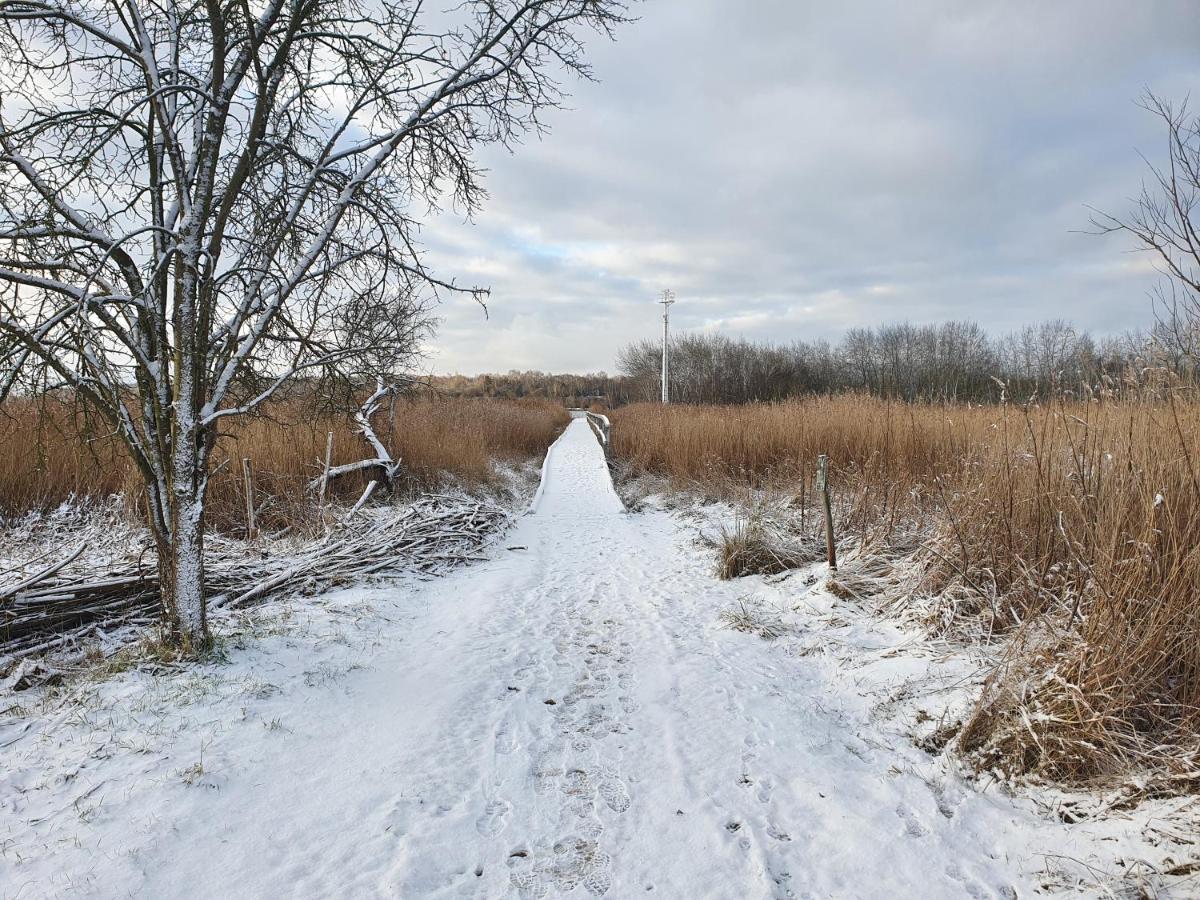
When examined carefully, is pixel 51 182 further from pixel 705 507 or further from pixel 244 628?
pixel 705 507

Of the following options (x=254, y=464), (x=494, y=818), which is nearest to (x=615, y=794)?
(x=494, y=818)

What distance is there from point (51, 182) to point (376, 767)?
375cm

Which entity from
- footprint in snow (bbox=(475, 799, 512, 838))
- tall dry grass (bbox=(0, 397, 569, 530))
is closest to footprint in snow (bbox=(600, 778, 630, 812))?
footprint in snow (bbox=(475, 799, 512, 838))

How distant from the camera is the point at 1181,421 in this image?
121 inches

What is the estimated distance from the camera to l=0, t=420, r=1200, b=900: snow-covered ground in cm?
201

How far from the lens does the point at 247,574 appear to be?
5.22 metres

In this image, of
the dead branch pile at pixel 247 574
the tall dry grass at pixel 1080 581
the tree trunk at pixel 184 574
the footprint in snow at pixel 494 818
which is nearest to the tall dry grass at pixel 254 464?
the dead branch pile at pixel 247 574

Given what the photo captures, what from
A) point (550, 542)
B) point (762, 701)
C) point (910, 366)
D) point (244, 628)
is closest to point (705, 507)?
point (550, 542)

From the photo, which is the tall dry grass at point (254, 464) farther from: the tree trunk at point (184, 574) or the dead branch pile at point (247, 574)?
the tree trunk at point (184, 574)

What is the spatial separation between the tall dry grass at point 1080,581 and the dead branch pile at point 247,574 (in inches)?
200

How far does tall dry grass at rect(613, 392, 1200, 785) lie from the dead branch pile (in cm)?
508

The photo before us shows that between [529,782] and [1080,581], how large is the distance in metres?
3.05

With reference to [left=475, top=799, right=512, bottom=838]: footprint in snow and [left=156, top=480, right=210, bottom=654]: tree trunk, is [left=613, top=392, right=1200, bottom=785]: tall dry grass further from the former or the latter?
[left=156, top=480, right=210, bottom=654]: tree trunk

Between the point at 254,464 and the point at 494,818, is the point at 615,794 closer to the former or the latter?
the point at 494,818
